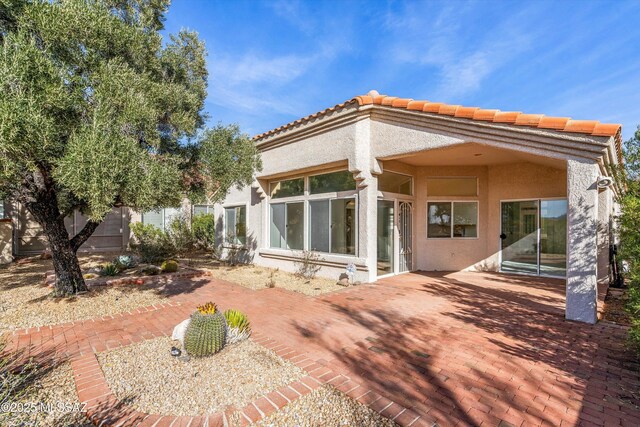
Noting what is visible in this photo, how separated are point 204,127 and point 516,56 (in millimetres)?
12257

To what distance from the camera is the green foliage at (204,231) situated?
63.6ft

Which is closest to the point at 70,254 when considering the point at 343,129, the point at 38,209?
the point at 38,209

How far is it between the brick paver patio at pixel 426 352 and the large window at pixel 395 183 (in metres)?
3.68

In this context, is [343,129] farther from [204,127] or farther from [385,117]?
[204,127]

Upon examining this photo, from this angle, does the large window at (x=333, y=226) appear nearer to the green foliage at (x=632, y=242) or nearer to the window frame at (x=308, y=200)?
the window frame at (x=308, y=200)

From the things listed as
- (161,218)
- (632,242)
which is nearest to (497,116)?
(632,242)

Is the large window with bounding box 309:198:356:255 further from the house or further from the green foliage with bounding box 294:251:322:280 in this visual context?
the green foliage with bounding box 294:251:322:280

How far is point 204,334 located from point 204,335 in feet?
0.05

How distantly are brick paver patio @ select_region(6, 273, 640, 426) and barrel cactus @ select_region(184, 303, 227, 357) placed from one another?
873mm

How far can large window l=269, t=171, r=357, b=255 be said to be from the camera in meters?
10.4

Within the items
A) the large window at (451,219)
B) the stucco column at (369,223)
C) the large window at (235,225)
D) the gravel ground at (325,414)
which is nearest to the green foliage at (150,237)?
the large window at (235,225)

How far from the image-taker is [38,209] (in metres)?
7.20

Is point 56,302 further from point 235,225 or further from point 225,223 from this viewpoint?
point 225,223

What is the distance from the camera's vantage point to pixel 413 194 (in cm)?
1179
